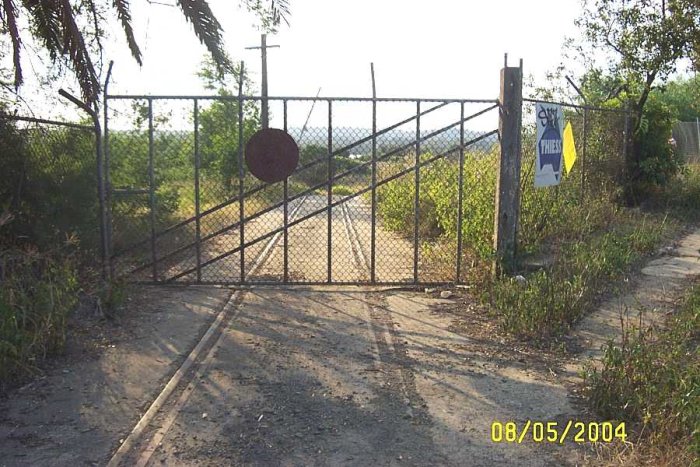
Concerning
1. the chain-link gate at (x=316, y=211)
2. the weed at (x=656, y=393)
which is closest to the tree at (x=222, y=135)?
→ the chain-link gate at (x=316, y=211)

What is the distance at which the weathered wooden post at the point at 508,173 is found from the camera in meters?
7.66

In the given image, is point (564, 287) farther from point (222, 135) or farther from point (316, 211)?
point (222, 135)

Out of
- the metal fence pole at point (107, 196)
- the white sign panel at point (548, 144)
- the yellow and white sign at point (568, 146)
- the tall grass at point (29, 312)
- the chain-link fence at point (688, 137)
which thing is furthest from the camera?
the chain-link fence at point (688, 137)

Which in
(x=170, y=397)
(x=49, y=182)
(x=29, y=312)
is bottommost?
(x=170, y=397)

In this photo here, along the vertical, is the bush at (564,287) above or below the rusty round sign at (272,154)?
below

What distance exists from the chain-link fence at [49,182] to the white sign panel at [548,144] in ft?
17.8

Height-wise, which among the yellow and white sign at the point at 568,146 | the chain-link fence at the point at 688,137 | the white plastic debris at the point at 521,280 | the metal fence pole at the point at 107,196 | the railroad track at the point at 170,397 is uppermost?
the chain-link fence at the point at 688,137

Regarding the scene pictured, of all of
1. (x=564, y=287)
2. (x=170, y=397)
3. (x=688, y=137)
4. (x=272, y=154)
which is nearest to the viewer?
(x=170, y=397)

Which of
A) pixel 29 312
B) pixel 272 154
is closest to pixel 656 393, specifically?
pixel 29 312

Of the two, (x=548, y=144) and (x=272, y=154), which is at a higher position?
(x=548, y=144)

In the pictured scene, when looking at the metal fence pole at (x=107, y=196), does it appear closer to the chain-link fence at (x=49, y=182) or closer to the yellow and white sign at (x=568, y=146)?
the chain-link fence at (x=49, y=182)

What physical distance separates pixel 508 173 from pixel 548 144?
1.01 m

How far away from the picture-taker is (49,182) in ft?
24.3

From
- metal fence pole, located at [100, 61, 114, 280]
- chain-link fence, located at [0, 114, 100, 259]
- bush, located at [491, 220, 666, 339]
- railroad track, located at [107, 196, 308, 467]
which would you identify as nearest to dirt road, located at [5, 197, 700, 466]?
railroad track, located at [107, 196, 308, 467]
